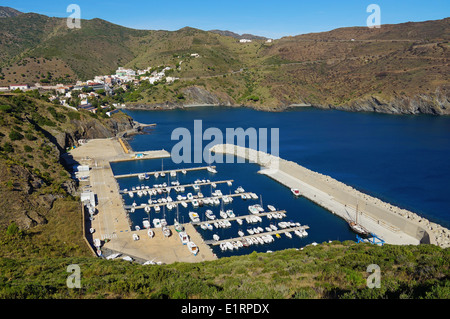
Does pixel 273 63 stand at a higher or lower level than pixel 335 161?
higher

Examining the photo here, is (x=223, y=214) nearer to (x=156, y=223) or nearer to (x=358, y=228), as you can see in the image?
Result: (x=156, y=223)

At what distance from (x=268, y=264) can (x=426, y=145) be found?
57.9 meters

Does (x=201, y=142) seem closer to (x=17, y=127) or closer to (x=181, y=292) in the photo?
(x=17, y=127)

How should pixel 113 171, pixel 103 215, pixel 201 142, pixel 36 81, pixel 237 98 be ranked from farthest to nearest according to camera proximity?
pixel 237 98 → pixel 36 81 → pixel 201 142 → pixel 113 171 → pixel 103 215

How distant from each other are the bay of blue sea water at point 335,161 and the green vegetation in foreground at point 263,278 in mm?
11598

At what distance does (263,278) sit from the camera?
1509cm

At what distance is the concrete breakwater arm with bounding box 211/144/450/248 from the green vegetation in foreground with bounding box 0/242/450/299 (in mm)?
12052

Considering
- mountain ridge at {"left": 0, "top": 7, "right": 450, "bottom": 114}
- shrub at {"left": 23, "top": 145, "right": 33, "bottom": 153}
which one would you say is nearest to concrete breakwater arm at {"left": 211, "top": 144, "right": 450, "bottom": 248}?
shrub at {"left": 23, "top": 145, "right": 33, "bottom": 153}

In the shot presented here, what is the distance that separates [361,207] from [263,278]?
77.9 feet

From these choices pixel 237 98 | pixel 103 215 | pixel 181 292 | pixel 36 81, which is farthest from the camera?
pixel 237 98

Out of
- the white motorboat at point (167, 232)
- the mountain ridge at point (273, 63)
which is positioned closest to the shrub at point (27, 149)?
the white motorboat at point (167, 232)

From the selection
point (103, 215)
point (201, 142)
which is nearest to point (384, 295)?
point (103, 215)

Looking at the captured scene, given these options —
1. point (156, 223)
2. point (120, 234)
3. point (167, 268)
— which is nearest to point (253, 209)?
point (156, 223)

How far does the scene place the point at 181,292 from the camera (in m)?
11.5
